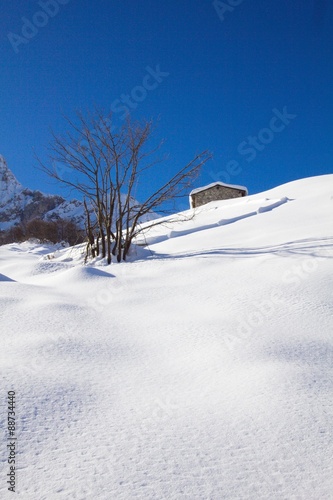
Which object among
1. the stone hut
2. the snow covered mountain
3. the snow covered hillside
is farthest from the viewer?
the snow covered mountain

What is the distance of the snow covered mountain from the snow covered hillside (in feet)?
405

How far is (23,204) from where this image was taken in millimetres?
147250

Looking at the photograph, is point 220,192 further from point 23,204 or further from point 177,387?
point 23,204

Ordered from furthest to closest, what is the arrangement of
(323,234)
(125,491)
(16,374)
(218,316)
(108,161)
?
(108,161)
(323,234)
(218,316)
(16,374)
(125,491)

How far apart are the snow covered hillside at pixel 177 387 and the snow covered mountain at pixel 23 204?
123 metres

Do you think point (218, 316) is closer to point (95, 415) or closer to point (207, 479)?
point (95, 415)

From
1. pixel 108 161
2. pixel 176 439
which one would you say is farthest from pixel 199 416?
pixel 108 161

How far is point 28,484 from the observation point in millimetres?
1098

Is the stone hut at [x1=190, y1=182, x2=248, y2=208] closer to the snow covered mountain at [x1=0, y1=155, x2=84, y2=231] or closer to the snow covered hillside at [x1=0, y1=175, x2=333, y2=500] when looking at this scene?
the snow covered hillside at [x1=0, y1=175, x2=333, y2=500]

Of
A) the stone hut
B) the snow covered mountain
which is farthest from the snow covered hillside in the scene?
Result: the snow covered mountain

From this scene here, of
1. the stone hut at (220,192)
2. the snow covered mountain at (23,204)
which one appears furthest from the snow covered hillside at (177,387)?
the snow covered mountain at (23,204)

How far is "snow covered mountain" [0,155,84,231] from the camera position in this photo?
422ft

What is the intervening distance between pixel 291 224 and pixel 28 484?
6.80 metres

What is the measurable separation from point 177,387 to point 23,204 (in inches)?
6269
